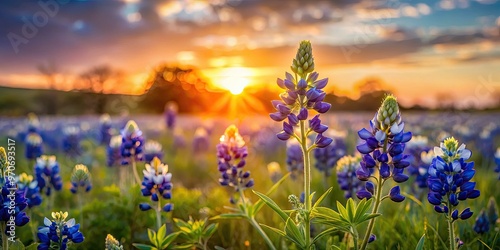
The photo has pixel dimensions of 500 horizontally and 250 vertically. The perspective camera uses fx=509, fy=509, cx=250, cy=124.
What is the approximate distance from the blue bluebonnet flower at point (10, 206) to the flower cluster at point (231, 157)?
128 centimetres

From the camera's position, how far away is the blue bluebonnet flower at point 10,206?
2.93 meters

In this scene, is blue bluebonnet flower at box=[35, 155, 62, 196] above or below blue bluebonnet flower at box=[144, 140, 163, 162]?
below

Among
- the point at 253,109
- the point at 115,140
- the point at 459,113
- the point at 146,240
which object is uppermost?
the point at 253,109

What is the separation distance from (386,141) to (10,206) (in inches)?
85.6

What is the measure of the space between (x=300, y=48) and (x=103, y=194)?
4.54 metres

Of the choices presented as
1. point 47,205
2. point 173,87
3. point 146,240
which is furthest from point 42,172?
point 173,87

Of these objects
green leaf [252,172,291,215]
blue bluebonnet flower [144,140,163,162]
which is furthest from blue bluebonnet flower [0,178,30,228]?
blue bluebonnet flower [144,140,163,162]

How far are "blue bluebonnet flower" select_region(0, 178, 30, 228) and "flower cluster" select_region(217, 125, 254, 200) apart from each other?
128cm

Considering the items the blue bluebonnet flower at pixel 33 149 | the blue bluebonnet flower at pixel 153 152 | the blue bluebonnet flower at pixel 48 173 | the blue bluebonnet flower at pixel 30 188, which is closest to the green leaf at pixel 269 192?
the blue bluebonnet flower at pixel 30 188

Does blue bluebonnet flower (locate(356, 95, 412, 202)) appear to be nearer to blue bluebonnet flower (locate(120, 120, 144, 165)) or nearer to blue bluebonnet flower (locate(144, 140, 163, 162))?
blue bluebonnet flower (locate(120, 120, 144, 165))

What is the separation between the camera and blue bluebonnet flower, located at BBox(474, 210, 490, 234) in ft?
12.6

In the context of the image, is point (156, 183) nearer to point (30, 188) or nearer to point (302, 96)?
point (30, 188)

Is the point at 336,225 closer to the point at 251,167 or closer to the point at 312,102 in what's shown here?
the point at 312,102

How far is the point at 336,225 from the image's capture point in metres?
2.84
